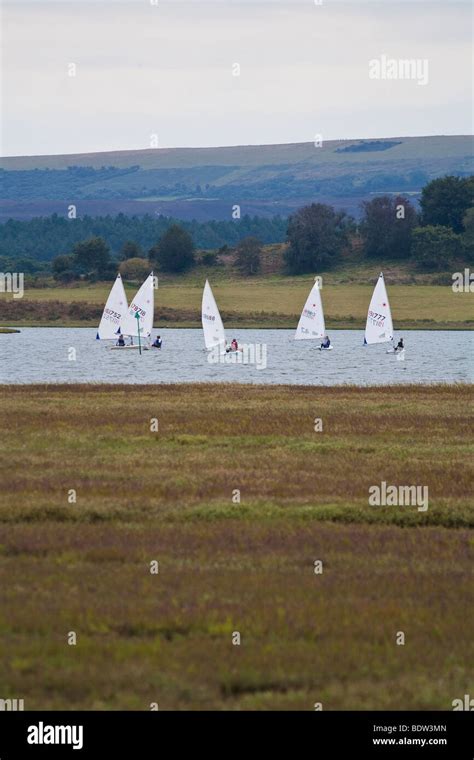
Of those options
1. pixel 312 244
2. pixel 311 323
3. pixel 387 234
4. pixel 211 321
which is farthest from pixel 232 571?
pixel 387 234

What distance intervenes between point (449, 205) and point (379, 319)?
94554 mm

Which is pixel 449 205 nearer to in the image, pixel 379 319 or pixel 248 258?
pixel 248 258

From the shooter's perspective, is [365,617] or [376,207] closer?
[365,617]

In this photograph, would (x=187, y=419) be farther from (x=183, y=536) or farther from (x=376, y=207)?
(x=376, y=207)

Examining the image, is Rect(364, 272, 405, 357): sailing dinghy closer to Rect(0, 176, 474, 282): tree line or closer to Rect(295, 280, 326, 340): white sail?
Rect(295, 280, 326, 340): white sail

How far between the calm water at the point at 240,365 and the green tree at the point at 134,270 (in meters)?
48.6

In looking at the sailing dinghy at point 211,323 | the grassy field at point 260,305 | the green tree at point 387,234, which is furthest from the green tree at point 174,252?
the sailing dinghy at point 211,323

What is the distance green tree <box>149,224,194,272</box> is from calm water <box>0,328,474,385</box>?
58051 mm

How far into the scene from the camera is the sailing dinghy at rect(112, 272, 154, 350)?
294 ft

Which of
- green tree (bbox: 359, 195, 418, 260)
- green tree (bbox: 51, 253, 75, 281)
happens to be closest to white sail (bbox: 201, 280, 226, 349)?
green tree (bbox: 51, 253, 75, 281)

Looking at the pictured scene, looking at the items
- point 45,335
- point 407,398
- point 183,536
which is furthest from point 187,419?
point 45,335

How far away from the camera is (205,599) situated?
52.2 feet

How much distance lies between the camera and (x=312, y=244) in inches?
6850

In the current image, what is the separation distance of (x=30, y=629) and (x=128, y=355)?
3009 inches
